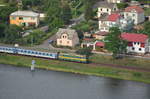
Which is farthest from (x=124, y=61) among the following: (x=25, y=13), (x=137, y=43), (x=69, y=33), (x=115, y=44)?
(x=25, y=13)

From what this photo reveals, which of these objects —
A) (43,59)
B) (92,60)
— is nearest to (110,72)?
(92,60)

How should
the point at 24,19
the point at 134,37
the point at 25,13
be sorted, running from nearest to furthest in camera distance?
1. the point at 134,37
2. the point at 24,19
3. the point at 25,13

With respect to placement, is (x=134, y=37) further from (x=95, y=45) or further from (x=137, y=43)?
(x=95, y=45)

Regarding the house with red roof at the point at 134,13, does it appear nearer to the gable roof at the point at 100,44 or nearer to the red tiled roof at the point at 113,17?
the red tiled roof at the point at 113,17

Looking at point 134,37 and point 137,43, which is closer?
point 137,43

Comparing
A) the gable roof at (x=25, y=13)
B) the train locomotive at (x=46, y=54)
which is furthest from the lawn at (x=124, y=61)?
the gable roof at (x=25, y=13)
